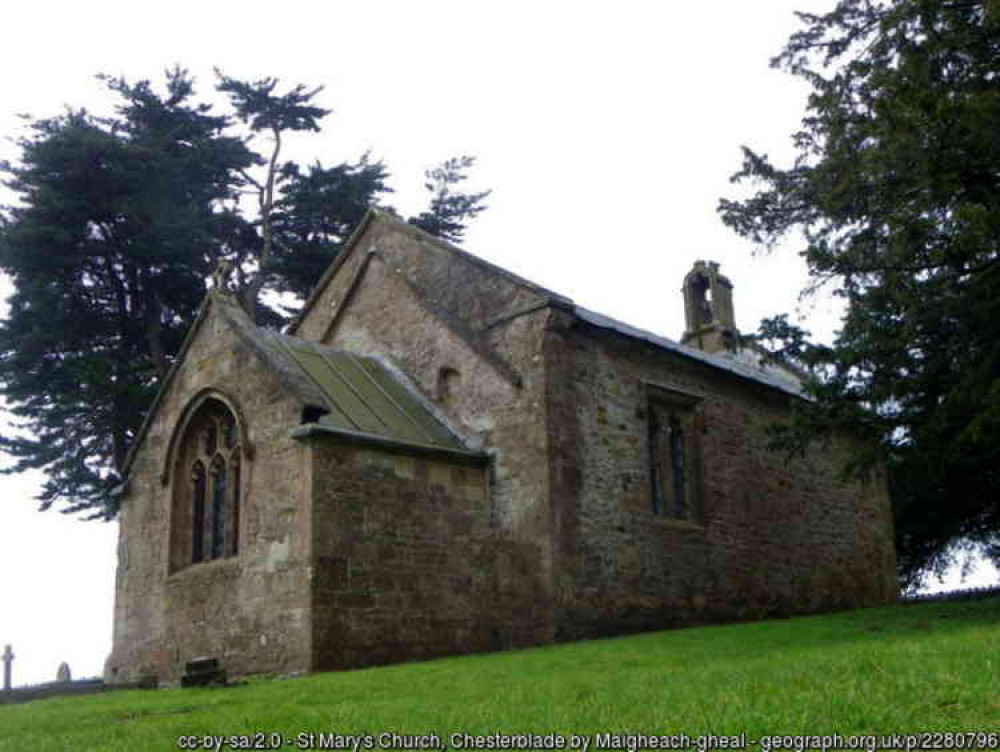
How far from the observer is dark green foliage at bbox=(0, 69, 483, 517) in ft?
85.4

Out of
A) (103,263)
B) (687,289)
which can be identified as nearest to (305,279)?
Answer: (103,263)

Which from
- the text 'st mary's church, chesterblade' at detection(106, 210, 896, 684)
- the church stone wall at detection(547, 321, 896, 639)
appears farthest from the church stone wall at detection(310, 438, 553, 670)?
the church stone wall at detection(547, 321, 896, 639)

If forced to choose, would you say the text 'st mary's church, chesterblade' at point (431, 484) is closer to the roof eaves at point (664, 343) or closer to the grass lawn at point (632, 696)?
the roof eaves at point (664, 343)

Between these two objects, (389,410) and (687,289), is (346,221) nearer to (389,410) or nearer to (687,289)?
(687,289)

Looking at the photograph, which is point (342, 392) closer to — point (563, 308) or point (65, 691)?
point (563, 308)

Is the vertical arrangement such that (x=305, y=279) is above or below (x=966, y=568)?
above

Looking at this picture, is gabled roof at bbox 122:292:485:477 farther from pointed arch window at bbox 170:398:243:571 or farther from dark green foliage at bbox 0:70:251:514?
dark green foliage at bbox 0:70:251:514

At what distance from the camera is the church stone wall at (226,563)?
15.5m

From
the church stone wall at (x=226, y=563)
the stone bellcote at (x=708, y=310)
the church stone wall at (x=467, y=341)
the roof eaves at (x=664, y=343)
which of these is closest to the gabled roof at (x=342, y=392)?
the church stone wall at (x=226, y=563)

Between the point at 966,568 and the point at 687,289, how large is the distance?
1210 centimetres

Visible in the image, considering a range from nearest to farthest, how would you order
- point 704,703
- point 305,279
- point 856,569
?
point 704,703 < point 856,569 < point 305,279

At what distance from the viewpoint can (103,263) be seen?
2756 centimetres

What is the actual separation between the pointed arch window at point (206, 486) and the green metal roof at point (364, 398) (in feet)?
5.42

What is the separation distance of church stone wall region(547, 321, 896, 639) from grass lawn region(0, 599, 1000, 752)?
3423 millimetres
